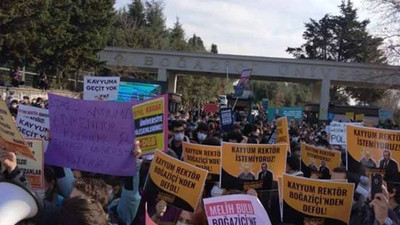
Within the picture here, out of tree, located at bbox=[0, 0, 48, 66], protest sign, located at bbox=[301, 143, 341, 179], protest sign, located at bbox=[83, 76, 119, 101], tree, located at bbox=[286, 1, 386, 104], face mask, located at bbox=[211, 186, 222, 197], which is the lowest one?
face mask, located at bbox=[211, 186, 222, 197]

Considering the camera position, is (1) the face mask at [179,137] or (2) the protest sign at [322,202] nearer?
(2) the protest sign at [322,202]

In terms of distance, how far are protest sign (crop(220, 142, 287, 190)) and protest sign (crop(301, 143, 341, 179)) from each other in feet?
6.33

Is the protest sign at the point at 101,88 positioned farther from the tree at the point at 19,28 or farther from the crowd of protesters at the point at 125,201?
the tree at the point at 19,28

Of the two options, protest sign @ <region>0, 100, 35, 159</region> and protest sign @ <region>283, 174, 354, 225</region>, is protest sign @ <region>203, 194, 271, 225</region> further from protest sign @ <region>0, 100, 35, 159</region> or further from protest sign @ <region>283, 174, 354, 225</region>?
protest sign @ <region>0, 100, 35, 159</region>

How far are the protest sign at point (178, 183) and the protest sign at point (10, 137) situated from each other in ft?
3.93

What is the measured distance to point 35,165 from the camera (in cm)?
589

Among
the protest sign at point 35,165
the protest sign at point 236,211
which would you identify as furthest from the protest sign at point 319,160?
the protest sign at point 35,165

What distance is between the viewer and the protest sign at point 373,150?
654 centimetres

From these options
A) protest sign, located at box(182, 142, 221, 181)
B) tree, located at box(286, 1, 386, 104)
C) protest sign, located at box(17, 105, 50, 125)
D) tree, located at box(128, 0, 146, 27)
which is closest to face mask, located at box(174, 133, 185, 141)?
protest sign, located at box(182, 142, 221, 181)

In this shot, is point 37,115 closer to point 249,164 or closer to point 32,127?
point 32,127

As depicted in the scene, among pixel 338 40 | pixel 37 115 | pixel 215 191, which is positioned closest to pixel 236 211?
pixel 215 191

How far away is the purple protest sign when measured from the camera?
19.8 feet

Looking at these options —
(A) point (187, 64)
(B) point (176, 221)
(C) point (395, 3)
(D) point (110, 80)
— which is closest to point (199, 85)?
(A) point (187, 64)

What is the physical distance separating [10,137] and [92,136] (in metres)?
0.84
